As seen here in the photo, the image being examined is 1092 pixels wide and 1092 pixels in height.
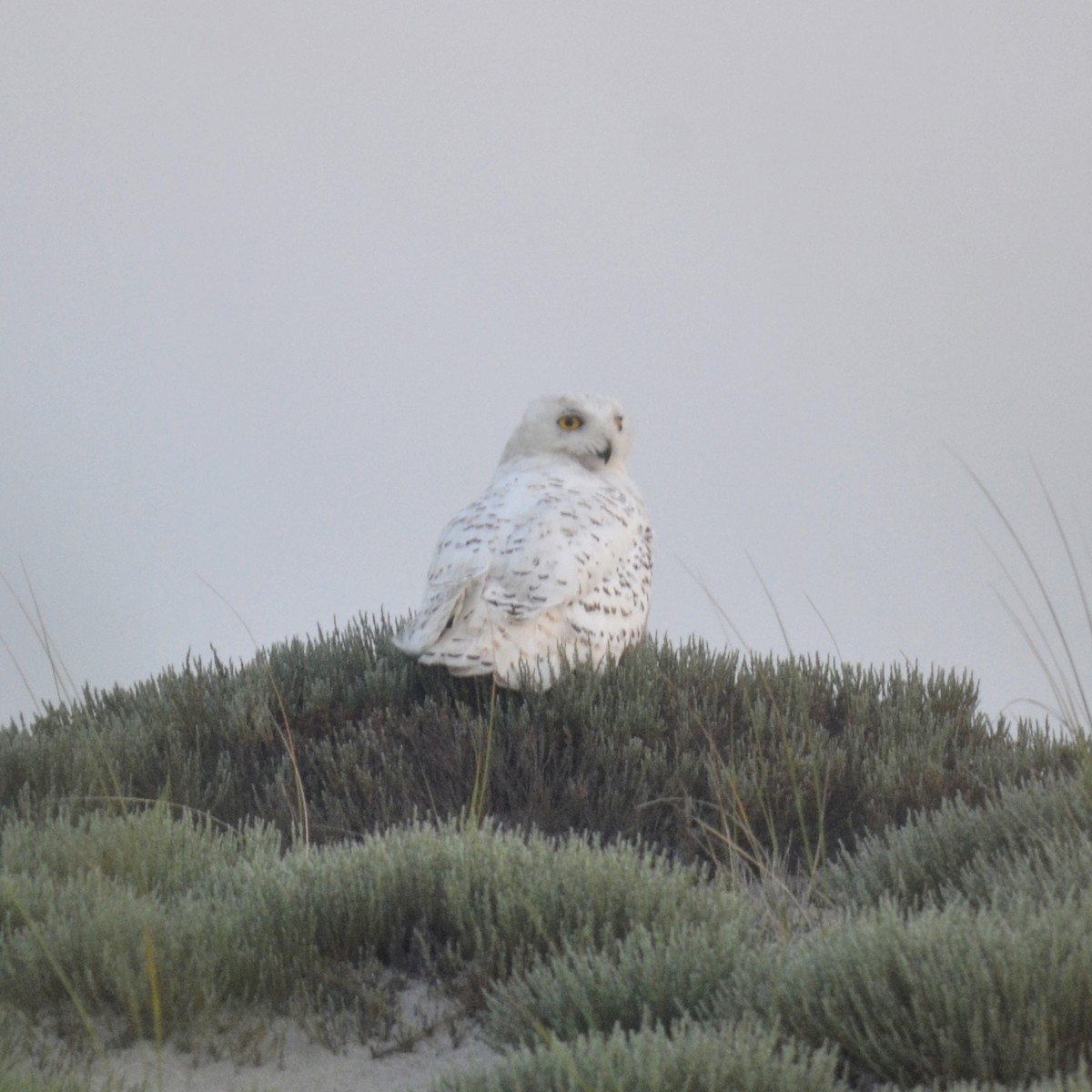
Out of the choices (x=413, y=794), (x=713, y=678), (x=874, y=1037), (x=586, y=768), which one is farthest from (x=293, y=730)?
(x=874, y=1037)

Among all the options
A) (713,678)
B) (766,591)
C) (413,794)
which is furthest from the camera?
(713,678)

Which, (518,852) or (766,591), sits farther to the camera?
(766,591)

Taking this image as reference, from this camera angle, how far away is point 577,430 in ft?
19.5

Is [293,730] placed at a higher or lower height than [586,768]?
higher

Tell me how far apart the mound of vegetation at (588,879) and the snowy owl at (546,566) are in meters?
0.22

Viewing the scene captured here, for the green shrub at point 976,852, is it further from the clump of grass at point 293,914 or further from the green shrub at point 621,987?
the green shrub at point 621,987

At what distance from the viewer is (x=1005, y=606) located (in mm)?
3582

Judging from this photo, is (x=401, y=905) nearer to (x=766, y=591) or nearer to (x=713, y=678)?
(x=766, y=591)

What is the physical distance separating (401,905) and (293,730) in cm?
237

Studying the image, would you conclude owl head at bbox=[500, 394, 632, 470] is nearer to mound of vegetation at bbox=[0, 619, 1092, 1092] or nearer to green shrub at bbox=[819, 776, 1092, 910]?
mound of vegetation at bbox=[0, 619, 1092, 1092]

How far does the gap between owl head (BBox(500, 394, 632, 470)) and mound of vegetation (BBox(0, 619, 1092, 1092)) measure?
3.35 feet

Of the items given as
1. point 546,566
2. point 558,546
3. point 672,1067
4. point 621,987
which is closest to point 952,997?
point 672,1067

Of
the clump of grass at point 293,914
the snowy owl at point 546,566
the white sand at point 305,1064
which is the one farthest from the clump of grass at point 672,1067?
the snowy owl at point 546,566

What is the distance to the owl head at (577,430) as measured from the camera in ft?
19.4
